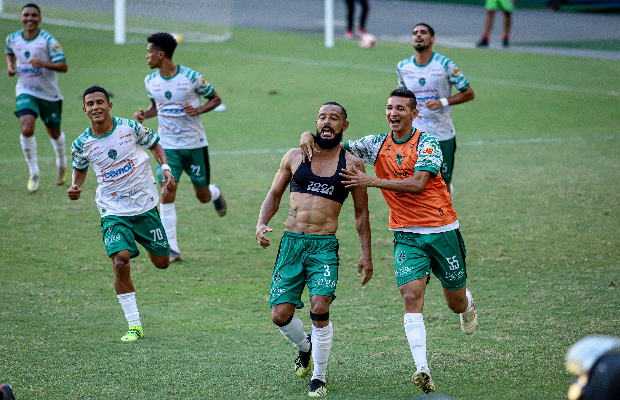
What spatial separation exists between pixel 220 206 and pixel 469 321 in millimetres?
5010

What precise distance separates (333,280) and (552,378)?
1.87 meters

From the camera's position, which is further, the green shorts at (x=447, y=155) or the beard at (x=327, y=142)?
the green shorts at (x=447, y=155)

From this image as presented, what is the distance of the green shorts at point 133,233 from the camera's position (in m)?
7.29

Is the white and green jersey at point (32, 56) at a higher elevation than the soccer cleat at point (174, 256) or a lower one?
higher

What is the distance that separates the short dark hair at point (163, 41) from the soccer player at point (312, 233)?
403 cm

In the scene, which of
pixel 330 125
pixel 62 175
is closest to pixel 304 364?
pixel 330 125

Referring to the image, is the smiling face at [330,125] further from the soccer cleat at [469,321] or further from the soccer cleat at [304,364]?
the soccer cleat at [469,321]

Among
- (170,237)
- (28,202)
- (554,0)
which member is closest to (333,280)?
(170,237)

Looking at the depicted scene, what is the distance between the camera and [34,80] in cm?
1261

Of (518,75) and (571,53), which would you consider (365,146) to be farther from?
(571,53)

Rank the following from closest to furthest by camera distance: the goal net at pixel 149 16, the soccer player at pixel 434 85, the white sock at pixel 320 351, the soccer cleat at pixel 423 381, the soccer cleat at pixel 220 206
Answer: the soccer cleat at pixel 423 381, the white sock at pixel 320 351, the soccer player at pixel 434 85, the soccer cleat at pixel 220 206, the goal net at pixel 149 16

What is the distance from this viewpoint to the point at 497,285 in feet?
28.2

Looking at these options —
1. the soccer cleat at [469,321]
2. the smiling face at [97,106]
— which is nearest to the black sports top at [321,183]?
the soccer cleat at [469,321]

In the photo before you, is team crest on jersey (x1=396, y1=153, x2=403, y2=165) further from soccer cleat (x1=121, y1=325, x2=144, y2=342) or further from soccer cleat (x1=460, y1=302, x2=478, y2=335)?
soccer cleat (x1=121, y1=325, x2=144, y2=342)
